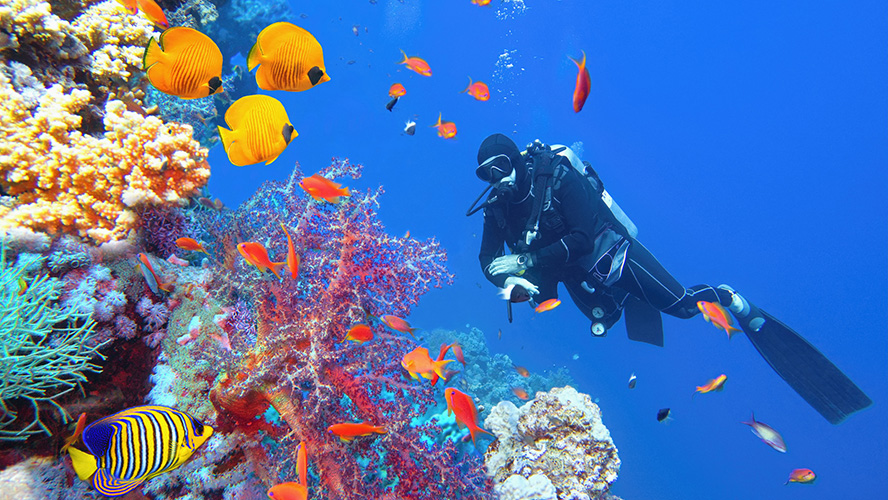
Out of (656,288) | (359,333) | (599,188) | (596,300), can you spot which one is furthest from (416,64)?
(656,288)

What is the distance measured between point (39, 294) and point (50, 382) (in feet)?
1.52

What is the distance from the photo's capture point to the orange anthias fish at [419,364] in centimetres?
281

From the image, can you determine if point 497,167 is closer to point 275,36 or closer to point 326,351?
point 275,36

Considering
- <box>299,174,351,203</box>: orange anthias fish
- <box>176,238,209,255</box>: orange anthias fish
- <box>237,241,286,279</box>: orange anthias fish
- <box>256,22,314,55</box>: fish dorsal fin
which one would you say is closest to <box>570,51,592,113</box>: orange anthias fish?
<box>256,22,314,55</box>: fish dorsal fin

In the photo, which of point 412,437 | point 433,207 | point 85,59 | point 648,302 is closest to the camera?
point 412,437

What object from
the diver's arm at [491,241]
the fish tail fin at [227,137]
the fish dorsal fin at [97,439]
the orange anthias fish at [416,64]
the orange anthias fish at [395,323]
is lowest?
the fish dorsal fin at [97,439]

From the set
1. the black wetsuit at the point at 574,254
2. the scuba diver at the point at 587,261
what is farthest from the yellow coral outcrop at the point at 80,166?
the black wetsuit at the point at 574,254

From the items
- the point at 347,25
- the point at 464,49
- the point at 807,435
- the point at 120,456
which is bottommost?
the point at 120,456

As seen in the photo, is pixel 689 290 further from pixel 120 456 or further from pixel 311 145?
pixel 311 145

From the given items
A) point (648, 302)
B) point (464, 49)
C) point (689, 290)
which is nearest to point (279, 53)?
point (648, 302)

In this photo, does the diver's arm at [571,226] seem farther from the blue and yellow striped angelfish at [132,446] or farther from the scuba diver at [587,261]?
the blue and yellow striped angelfish at [132,446]

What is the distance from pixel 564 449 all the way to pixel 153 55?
4.40m

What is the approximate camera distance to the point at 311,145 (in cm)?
7281

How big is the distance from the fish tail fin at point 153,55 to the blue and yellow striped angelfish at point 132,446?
193cm
